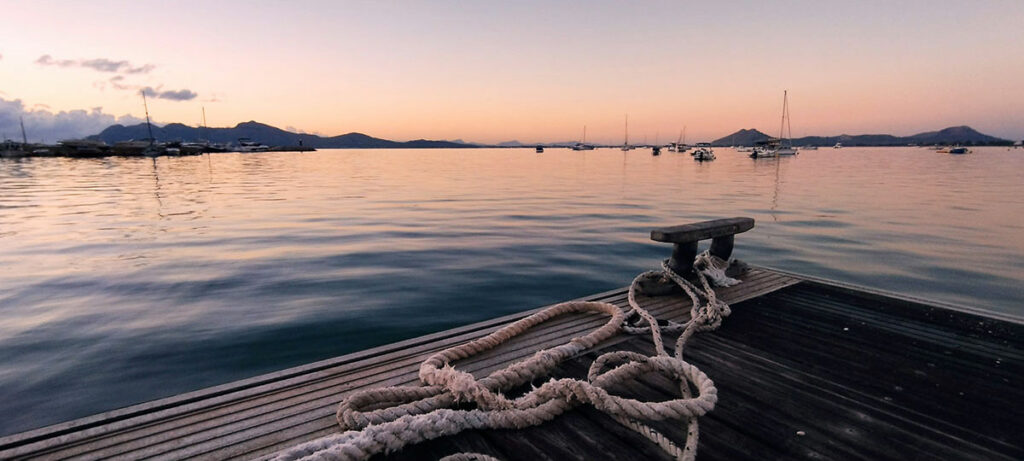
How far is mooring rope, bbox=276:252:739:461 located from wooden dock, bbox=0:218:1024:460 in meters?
0.09

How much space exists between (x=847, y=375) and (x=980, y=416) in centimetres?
79

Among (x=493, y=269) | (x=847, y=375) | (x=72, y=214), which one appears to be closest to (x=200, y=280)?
(x=493, y=269)

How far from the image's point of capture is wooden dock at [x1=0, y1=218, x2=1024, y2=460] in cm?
286

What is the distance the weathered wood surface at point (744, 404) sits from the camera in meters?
2.86

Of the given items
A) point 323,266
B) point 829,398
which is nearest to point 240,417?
point 829,398

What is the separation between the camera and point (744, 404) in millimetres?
3352

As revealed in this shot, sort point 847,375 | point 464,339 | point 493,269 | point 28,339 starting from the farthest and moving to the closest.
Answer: point 493,269, point 28,339, point 464,339, point 847,375

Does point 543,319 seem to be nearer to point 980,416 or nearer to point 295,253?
point 980,416

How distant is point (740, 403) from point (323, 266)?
1001 cm

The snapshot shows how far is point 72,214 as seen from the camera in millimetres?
19047

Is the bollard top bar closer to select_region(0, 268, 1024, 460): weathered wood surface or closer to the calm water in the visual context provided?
select_region(0, 268, 1024, 460): weathered wood surface

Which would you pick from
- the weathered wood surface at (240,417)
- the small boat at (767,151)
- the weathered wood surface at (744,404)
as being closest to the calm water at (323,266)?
the weathered wood surface at (240,417)

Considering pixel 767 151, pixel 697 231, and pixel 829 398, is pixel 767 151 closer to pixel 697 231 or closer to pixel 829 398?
pixel 697 231

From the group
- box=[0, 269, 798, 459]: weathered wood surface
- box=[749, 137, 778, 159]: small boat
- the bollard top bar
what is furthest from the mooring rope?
box=[749, 137, 778, 159]: small boat
